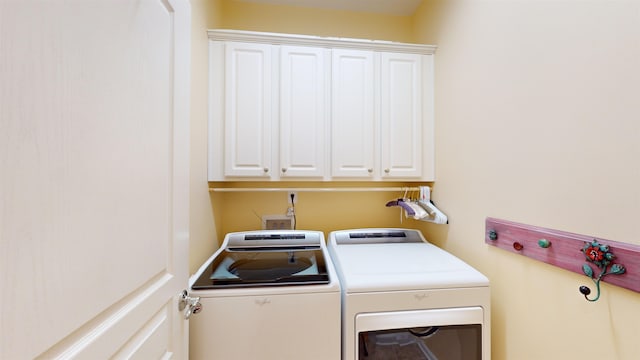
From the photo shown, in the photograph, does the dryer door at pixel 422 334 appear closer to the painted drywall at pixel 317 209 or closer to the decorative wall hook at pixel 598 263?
the decorative wall hook at pixel 598 263

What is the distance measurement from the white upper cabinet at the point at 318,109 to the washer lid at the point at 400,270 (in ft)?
1.77

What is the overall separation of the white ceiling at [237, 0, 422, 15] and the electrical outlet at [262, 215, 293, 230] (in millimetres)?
1713

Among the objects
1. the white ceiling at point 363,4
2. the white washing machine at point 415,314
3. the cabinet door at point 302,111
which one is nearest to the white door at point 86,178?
the white washing machine at point 415,314

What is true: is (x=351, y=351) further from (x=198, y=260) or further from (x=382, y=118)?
(x=382, y=118)

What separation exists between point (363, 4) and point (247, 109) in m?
1.31

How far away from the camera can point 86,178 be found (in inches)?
20.6

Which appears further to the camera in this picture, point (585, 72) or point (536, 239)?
point (536, 239)

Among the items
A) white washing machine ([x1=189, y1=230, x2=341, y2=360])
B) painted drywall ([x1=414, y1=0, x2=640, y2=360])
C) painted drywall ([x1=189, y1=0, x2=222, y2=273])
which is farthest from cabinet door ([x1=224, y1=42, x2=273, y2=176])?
painted drywall ([x1=414, y1=0, x2=640, y2=360])

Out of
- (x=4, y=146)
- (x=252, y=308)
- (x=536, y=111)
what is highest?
(x=536, y=111)

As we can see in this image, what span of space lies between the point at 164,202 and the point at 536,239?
1.50 metres

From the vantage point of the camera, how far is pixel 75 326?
0.49m

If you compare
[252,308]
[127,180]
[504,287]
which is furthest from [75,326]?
[504,287]

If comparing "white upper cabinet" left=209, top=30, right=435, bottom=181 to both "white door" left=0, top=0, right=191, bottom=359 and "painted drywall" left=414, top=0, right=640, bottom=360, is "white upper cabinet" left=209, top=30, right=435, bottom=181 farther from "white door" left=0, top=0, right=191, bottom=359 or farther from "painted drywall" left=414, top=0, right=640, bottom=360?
"white door" left=0, top=0, right=191, bottom=359

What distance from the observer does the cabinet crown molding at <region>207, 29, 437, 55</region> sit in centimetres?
165
